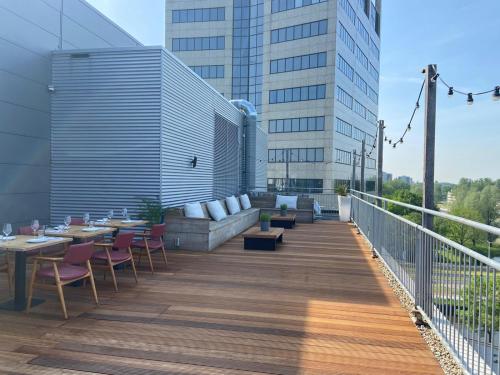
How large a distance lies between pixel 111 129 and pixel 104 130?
0.51 ft

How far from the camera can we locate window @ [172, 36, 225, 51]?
40594 mm

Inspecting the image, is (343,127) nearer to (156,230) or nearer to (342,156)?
(342,156)

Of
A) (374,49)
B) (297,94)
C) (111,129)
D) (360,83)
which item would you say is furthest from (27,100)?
(374,49)

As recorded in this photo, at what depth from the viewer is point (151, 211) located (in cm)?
746

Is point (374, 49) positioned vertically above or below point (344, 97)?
above

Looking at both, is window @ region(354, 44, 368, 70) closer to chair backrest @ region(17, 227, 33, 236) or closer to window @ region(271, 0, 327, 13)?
window @ region(271, 0, 327, 13)

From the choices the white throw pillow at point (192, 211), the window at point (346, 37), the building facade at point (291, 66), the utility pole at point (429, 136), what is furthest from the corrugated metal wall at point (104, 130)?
the window at point (346, 37)

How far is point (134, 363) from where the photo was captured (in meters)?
2.87

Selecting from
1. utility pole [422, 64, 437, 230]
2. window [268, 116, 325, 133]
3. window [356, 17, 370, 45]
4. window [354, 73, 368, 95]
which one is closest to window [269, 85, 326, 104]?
window [268, 116, 325, 133]

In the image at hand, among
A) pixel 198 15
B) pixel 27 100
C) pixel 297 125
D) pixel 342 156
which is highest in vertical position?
pixel 198 15

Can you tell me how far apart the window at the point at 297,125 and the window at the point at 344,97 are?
3163mm

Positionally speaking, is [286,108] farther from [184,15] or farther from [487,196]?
[487,196]

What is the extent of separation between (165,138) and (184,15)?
37099mm

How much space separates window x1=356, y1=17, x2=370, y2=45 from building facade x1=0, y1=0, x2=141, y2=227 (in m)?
39.5
